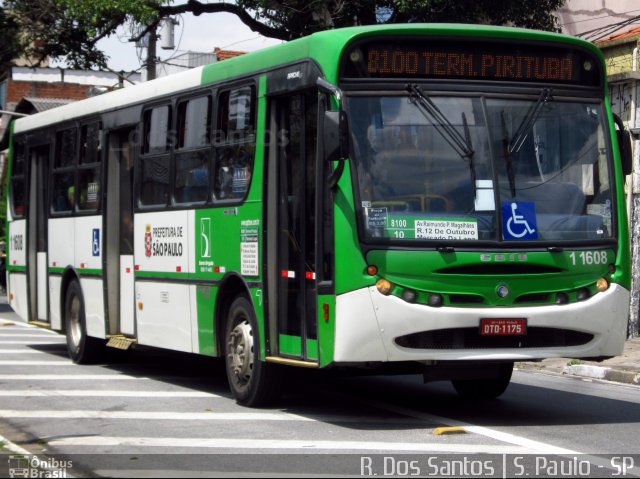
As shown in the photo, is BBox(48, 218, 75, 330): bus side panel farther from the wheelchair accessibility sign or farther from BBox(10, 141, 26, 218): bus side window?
the wheelchair accessibility sign

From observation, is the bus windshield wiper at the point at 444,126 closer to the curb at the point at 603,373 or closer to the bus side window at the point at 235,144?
the bus side window at the point at 235,144

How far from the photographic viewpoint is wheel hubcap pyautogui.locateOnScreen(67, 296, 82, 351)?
51.8ft

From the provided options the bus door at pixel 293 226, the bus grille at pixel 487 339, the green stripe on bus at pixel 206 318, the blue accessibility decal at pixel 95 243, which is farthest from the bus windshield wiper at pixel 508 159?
the blue accessibility decal at pixel 95 243

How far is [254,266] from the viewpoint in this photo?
1105 cm

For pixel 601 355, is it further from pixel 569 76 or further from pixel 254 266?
pixel 254 266

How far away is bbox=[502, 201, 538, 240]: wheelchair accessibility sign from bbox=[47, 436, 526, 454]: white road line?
182cm

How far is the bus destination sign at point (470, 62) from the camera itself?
9.95m

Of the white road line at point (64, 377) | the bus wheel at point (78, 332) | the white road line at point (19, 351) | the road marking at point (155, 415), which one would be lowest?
the white road line at point (19, 351)

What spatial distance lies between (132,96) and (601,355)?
21.1ft

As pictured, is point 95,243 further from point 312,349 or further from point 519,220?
point 519,220

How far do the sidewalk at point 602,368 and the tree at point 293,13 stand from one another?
8.75 m

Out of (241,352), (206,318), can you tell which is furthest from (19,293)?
(241,352)

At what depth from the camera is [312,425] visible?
10102 millimetres

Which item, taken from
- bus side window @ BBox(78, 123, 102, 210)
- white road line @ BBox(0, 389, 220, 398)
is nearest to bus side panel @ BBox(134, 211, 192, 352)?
white road line @ BBox(0, 389, 220, 398)
